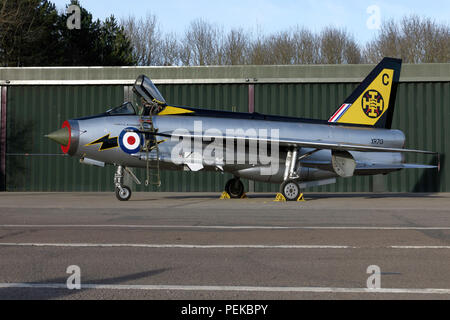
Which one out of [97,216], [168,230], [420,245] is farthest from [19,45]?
[420,245]

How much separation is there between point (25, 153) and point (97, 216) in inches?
640

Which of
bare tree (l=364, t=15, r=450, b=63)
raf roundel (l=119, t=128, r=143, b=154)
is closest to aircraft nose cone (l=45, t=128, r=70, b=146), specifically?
raf roundel (l=119, t=128, r=143, b=154)

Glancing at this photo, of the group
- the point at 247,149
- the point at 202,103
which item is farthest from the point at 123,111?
the point at 202,103

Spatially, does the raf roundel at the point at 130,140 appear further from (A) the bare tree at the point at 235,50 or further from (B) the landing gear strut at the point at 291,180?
(A) the bare tree at the point at 235,50

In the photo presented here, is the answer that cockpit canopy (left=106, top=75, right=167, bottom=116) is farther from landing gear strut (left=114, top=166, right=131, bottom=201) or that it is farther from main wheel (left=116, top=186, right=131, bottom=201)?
main wheel (left=116, top=186, right=131, bottom=201)

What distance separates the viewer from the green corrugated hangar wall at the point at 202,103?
956 inches

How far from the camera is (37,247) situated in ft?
21.5

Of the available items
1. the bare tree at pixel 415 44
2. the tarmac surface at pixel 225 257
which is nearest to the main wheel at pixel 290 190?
the tarmac surface at pixel 225 257

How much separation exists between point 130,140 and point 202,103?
9.95 m

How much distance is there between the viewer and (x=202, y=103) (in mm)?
24984

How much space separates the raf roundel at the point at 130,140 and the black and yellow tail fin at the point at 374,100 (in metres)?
6.54

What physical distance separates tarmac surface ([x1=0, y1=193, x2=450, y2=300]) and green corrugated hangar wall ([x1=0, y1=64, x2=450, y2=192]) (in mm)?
14661

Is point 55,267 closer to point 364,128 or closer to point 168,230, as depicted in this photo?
point 168,230

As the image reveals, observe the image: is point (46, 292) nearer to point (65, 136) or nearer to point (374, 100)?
point (65, 136)
